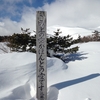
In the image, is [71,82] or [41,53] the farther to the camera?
[71,82]

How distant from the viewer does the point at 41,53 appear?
96.7 inches

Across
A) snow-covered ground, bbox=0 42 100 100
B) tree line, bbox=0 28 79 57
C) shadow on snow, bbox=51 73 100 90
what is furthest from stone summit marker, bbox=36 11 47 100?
tree line, bbox=0 28 79 57

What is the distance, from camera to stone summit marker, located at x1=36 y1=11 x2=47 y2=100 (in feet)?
7.98

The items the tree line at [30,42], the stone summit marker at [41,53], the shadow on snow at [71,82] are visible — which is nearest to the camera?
the stone summit marker at [41,53]

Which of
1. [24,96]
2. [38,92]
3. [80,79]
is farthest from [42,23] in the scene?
[80,79]

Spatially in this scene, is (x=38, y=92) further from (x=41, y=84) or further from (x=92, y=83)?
(x=92, y=83)

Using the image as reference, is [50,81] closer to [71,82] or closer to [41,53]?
[71,82]

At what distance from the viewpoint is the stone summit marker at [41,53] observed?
2432mm

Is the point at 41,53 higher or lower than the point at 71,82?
higher

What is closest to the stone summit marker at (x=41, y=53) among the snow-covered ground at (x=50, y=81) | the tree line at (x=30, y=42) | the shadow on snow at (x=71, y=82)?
the snow-covered ground at (x=50, y=81)

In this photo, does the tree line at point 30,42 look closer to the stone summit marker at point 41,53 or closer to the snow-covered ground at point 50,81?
the snow-covered ground at point 50,81

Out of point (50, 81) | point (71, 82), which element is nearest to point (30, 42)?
point (50, 81)

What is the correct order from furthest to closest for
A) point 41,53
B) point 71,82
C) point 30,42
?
point 30,42 < point 71,82 < point 41,53

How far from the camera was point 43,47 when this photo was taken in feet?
8.09
